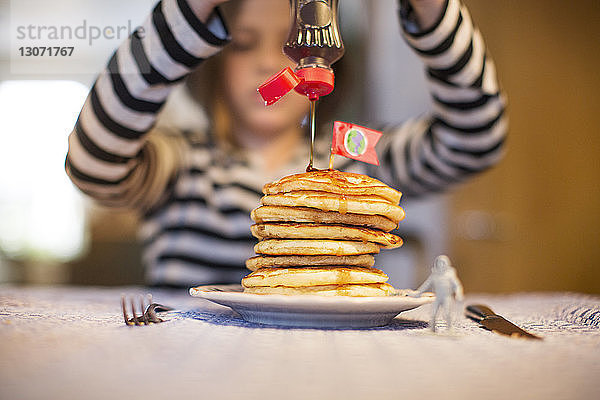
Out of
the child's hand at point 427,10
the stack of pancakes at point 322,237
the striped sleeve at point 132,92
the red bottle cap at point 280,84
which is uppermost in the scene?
the child's hand at point 427,10

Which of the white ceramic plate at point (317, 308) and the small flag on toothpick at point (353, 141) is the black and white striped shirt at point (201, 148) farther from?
the white ceramic plate at point (317, 308)

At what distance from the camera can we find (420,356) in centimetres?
49

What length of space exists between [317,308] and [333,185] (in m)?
0.18

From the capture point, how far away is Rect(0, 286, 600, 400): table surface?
38 centimetres

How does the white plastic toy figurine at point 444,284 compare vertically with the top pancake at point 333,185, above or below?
below

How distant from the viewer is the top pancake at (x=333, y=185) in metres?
0.69

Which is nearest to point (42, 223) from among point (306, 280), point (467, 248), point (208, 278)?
point (208, 278)

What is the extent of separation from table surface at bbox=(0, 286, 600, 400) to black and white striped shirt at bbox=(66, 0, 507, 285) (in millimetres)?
496

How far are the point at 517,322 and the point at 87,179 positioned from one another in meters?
0.99

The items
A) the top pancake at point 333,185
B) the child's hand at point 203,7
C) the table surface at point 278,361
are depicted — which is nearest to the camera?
the table surface at point 278,361

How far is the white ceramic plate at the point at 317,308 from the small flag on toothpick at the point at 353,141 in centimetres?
24

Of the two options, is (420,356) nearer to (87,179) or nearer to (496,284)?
(87,179)

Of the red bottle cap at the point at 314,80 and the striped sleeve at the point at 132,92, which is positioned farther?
the striped sleeve at the point at 132,92

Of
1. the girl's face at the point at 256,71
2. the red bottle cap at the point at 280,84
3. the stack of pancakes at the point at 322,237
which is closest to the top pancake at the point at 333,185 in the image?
the stack of pancakes at the point at 322,237
